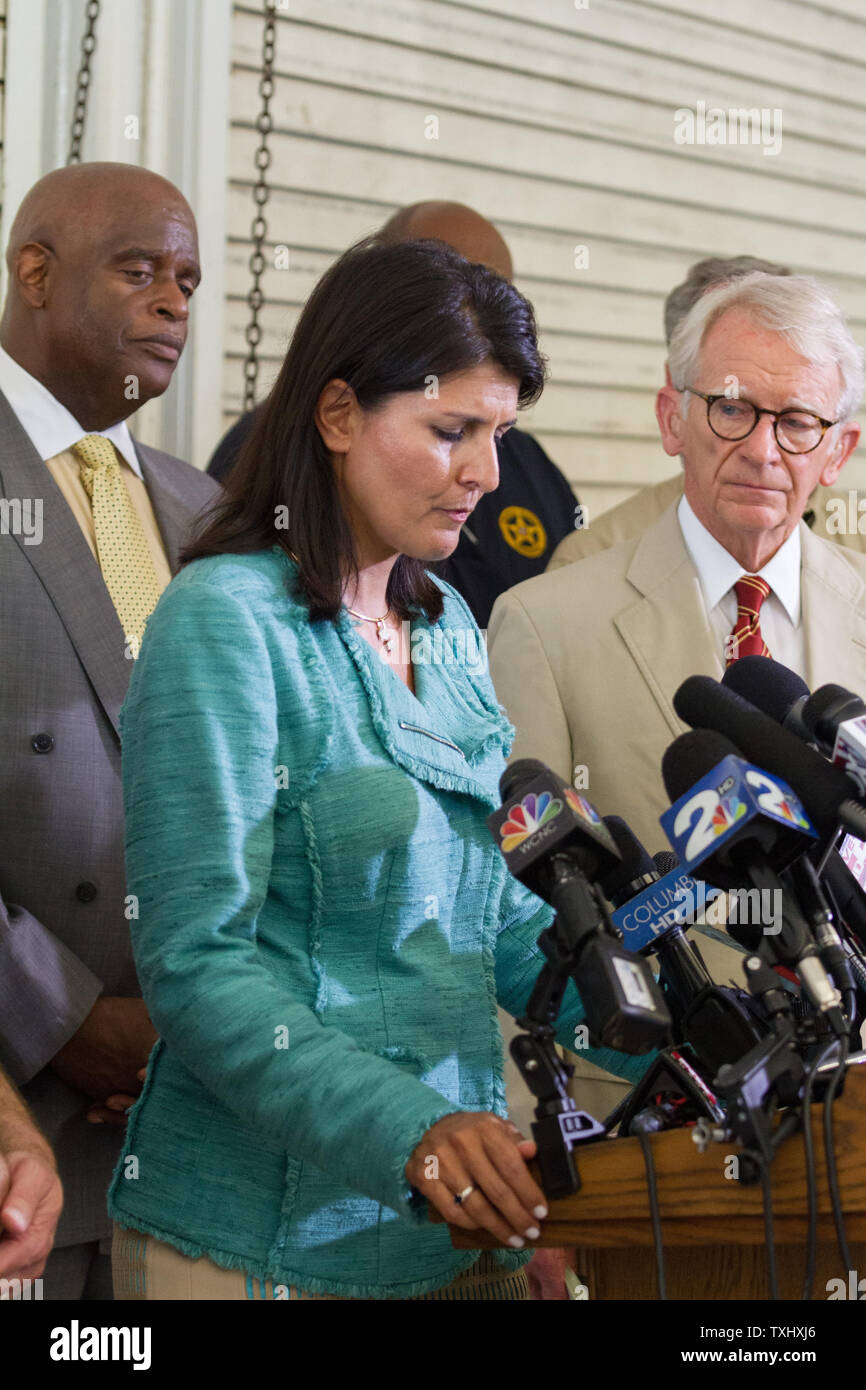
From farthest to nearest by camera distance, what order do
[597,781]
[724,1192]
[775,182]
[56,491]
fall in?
[775,182] → [56,491] → [597,781] → [724,1192]

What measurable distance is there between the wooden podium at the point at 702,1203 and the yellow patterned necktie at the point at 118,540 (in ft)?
4.40

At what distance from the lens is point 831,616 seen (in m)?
2.54

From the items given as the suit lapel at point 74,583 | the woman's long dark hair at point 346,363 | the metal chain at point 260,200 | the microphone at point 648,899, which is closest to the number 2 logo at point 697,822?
the microphone at point 648,899

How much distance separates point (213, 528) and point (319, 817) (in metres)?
0.37

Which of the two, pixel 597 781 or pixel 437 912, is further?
pixel 597 781

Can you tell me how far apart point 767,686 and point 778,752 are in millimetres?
196

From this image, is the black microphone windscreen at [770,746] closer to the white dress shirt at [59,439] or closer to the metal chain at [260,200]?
the white dress shirt at [59,439]

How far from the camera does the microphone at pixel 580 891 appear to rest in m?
1.27

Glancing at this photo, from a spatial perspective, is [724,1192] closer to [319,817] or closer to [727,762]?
[727,762]

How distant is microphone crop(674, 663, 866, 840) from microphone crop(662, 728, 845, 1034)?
0.02 metres

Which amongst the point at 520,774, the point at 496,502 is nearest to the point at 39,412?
the point at 496,502

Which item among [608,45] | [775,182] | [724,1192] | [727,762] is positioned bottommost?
[724,1192]

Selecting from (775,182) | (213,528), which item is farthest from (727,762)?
(775,182)
